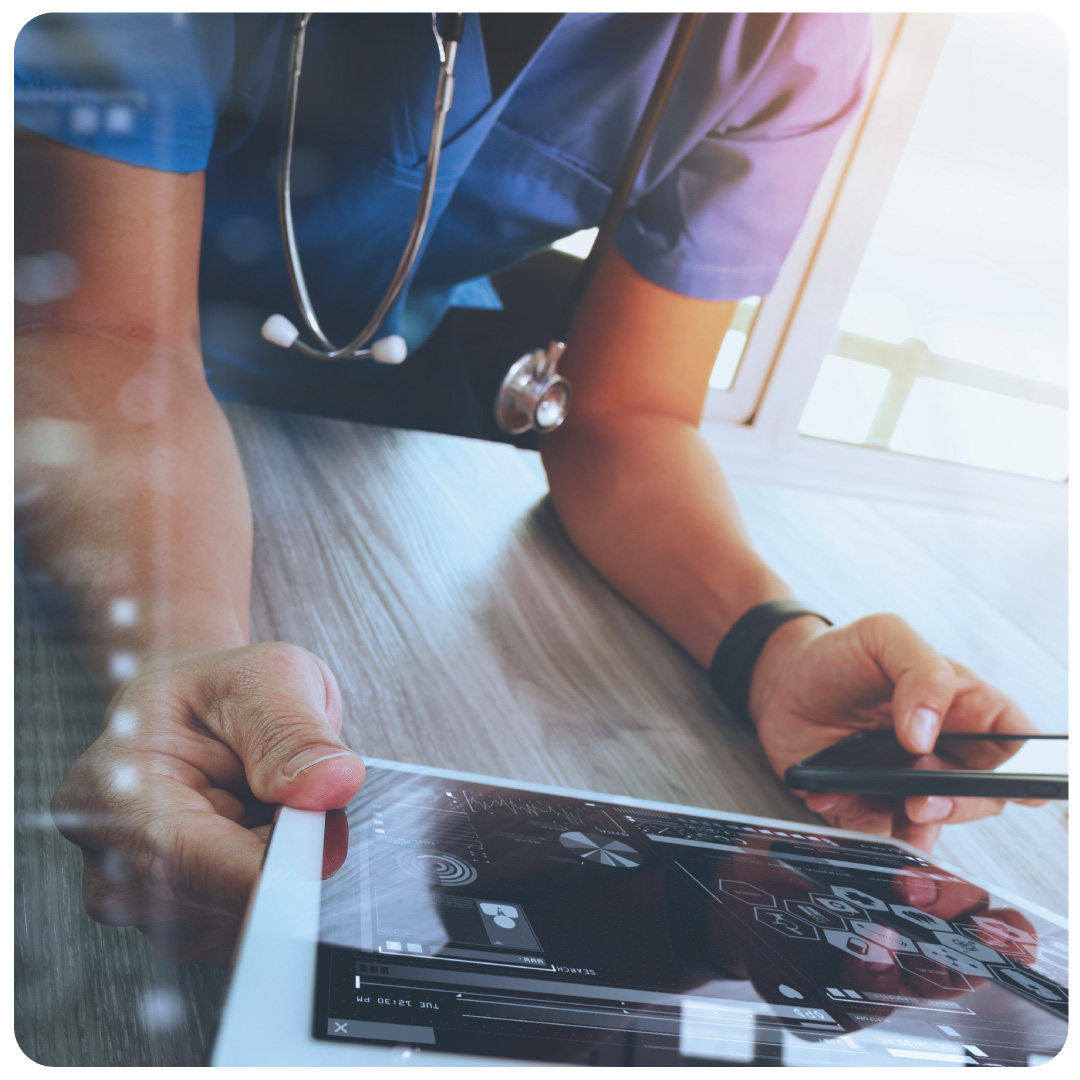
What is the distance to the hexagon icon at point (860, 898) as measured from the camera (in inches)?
14.2

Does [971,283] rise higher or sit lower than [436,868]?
higher

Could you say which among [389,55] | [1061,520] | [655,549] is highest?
[389,55]

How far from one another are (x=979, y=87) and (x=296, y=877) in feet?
4.52

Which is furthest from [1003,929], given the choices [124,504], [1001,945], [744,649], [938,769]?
[124,504]

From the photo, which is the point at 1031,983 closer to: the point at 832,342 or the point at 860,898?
the point at 860,898

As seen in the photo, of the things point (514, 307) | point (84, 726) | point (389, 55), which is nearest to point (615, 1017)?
point (84, 726)

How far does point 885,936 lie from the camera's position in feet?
1.11

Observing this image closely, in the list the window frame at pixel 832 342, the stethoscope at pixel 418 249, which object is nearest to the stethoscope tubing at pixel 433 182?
the stethoscope at pixel 418 249

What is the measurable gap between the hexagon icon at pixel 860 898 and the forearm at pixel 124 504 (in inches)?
11.6

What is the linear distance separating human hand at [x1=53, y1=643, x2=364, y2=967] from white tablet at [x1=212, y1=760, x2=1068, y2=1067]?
0.06 feet

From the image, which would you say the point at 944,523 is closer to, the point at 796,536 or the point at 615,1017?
the point at 796,536

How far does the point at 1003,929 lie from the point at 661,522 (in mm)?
409

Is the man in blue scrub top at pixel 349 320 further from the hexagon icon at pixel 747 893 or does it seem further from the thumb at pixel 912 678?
the hexagon icon at pixel 747 893

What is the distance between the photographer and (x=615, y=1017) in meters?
0.24
